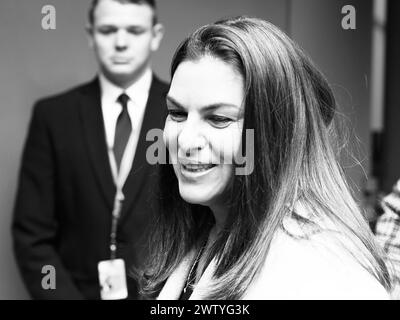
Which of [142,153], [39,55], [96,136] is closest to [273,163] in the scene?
[142,153]

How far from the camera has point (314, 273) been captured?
1264 millimetres

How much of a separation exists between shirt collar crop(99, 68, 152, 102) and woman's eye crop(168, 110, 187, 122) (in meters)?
1.29

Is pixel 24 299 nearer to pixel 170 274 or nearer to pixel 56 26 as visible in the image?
pixel 56 26

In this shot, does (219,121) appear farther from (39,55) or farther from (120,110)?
(39,55)

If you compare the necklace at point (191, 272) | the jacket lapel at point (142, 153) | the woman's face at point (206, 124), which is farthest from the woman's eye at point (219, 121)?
the jacket lapel at point (142, 153)

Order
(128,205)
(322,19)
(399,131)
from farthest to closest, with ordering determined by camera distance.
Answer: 1. (399,131)
2. (322,19)
3. (128,205)

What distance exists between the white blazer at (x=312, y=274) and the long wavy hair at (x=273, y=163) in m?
0.02

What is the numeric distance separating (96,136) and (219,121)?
4.78 ft

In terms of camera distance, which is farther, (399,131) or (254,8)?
(399,131)

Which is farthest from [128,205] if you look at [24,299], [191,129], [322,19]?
[191,129]

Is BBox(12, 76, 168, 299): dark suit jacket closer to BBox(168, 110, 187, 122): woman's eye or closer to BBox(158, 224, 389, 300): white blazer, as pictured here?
BBox(168, 110, 187, 122): woman's eye

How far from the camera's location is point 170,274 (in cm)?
167

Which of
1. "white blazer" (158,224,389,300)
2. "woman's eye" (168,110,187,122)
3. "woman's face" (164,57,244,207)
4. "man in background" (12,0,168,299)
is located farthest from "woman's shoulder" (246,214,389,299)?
"man in background" (12,0,168,299)
